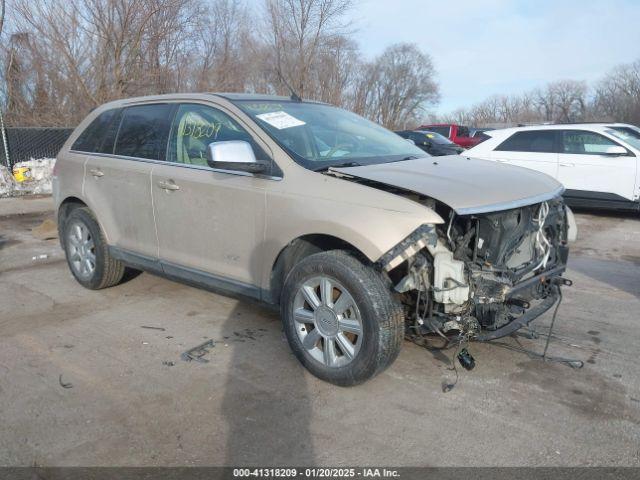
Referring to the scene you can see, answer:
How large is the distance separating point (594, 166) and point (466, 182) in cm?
721

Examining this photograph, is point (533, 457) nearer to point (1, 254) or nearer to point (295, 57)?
point (1, 254)

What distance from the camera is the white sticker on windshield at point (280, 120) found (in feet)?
13.3

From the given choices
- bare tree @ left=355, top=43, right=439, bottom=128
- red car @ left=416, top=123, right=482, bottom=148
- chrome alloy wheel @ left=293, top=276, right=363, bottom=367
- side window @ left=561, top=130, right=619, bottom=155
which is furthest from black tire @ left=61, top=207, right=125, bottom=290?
bare tree @ left=355, top=43, right=439, bottom=128

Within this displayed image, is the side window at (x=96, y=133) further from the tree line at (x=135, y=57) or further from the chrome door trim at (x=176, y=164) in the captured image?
the tree line at (x=135, y=57)

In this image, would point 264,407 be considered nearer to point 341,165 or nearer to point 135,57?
point 341,165

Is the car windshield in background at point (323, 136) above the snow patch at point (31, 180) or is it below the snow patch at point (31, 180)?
above

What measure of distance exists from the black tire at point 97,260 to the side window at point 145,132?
2.48 ft

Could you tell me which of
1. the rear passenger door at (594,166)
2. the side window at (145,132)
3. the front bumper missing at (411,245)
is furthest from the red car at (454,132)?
the front bumper missing at (411,245)

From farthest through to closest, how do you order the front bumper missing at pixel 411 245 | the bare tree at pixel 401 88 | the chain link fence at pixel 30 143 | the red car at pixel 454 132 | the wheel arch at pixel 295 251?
the bare tree at pixel 401 88, the red car at pixel 454 132, the chain link fence at pixel 30 143, the wheel arch at pixel 295 251, the front bumper missing at pixel 411 245

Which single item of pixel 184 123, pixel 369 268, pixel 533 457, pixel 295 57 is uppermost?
pixel 295 57

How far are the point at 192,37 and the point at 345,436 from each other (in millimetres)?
18304

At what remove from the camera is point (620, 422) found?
3.08m

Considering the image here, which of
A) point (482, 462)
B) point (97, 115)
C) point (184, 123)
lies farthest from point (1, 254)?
point (482, 462)

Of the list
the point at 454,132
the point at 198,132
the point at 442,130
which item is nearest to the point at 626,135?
the point at 198,132
